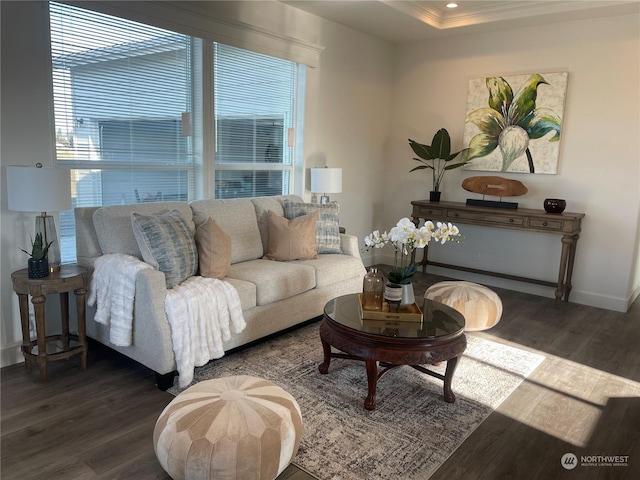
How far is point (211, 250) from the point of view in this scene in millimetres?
3145

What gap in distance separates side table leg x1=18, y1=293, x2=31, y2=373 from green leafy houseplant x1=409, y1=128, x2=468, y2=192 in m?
4.01

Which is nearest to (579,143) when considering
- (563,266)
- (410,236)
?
(563,266)

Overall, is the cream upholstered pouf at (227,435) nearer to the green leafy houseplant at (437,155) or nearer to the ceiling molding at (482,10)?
the ceiling molding at (482,10)

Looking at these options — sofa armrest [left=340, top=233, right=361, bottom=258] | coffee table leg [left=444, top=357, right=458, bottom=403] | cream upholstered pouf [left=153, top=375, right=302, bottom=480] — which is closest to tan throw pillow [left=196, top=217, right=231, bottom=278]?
cream upholstered pouf [left=153, top=375, right=302, bottom=480]

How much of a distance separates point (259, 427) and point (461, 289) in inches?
91.0

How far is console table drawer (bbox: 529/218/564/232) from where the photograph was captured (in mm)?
4430

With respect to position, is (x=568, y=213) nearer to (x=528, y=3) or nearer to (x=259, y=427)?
(x=528, y=3)

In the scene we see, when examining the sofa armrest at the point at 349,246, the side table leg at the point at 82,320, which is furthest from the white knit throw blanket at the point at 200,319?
the sofa armrest at the point at 349,246

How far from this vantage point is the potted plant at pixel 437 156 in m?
5.23

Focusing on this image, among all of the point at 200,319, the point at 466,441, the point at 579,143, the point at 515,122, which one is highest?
the point at 515,122

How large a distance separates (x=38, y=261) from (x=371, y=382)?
1.99m

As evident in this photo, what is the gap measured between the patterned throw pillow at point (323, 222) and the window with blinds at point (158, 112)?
0.61 m

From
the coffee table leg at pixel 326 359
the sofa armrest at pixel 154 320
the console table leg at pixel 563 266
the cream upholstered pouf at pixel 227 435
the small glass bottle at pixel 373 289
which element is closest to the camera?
the cream upholstered pouf at pixel 227 435

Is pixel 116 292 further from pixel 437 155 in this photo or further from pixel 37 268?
pixel 437 155
